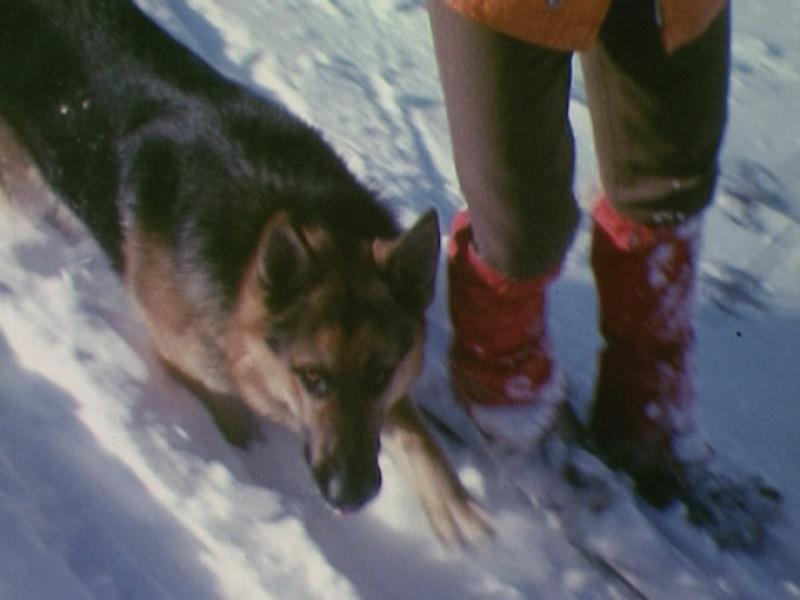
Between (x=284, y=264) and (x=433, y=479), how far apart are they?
57 cm

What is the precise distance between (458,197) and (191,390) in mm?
1161

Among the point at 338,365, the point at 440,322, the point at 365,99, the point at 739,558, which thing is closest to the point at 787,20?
the point at 365,99

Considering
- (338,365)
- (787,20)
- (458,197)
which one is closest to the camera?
(338,365)

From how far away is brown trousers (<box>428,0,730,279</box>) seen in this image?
187 cm

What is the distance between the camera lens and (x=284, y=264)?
2.27 m

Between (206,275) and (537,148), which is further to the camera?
(206,275)

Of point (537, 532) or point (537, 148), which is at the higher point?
point (537, 148)

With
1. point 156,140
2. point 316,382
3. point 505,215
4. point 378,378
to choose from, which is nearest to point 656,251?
point 505,215

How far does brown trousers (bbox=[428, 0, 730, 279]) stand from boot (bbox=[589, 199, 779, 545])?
0.10 metres

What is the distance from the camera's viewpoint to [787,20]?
4.44 m

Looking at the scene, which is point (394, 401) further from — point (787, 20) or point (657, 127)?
point (787, 20)

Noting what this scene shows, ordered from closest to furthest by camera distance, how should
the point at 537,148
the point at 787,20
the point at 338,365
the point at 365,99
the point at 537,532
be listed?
the point at 537,148 < the point at 338,365 < the point at 537,532 < the point at 365,99 < the point at 787,20

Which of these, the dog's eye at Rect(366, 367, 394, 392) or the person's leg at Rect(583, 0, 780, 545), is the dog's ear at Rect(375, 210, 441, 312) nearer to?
the dog's eye at Rect(366, 367, 394, 392)

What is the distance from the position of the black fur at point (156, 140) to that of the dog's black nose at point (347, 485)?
0.52 metres
